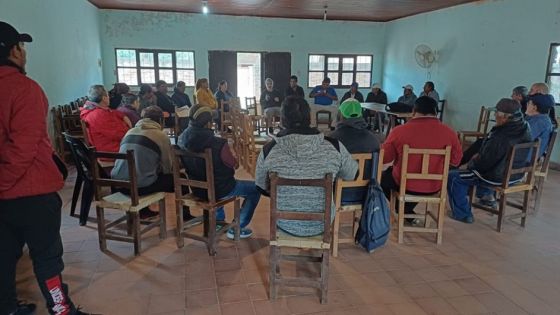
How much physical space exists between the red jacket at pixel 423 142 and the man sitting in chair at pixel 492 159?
46 centimetres

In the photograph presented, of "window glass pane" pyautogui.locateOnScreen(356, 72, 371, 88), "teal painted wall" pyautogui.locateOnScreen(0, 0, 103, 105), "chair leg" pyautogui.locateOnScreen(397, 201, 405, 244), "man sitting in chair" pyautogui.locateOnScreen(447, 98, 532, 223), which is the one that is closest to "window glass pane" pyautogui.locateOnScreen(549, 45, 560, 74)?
"man sitting in chair" pyautogui.locateOnScreen(447, 98, 532, 223)

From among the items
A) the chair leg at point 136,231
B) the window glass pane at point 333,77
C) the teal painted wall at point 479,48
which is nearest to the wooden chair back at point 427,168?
the chair leg at point 136,231

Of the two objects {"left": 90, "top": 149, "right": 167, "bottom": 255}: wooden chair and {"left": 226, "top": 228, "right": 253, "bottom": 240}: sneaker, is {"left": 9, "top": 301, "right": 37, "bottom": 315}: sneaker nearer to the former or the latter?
{"left": 90, "top": 149, "right": 167, "bottom": 255}: wooden chair

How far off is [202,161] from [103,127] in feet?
4.08

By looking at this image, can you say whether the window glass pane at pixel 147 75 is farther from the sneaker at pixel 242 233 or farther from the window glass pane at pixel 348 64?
the sneaker at pixel 242 233

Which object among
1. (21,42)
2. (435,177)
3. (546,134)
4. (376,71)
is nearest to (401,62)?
(376,71)

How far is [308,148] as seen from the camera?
206 cm

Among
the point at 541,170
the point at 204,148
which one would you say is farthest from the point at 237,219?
the point at 541,170

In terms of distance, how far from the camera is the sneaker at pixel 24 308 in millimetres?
1963

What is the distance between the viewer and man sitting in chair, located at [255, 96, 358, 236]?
2.06 meters

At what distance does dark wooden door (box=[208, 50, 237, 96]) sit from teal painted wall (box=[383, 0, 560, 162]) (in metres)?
3.95

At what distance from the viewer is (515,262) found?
2672mm

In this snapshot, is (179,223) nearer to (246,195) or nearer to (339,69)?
(246,195)

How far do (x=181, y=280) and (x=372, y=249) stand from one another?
1302mm
